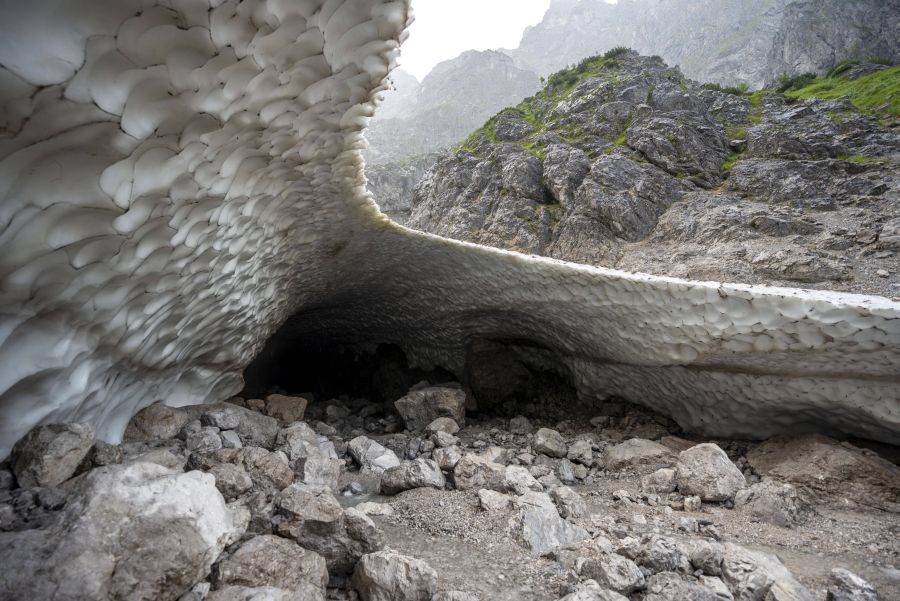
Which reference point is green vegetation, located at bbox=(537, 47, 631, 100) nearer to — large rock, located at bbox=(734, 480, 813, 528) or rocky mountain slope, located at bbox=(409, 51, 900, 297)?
rocky mountain slope, located at bbox=(409, 51, 900, 297)

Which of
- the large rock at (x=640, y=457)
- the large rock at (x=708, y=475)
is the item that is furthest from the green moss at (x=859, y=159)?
the large rock at (x=708, y=475)

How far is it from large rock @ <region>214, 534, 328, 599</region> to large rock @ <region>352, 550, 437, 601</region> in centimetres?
19

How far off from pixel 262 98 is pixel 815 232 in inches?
334

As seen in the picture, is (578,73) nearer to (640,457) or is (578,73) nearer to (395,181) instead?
(640,457)

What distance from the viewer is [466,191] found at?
1275 centimetres

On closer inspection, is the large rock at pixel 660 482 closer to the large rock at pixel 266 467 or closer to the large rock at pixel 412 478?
the large rock at pixel 412 478

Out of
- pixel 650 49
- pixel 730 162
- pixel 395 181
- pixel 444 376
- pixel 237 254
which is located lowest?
pixel 444 376

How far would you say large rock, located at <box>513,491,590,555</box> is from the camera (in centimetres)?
249

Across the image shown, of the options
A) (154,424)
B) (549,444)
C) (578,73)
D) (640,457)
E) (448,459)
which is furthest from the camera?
(578,73)

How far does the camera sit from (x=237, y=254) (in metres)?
3.38

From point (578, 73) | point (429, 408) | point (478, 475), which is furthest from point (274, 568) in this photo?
point (578, 73)

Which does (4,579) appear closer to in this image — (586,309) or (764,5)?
(586,309)

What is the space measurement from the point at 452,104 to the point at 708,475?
268ft

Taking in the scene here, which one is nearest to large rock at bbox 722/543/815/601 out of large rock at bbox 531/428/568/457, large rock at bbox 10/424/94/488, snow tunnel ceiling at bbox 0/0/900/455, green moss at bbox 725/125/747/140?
snow tunnel ceiling at bbox 0/0/900/455
